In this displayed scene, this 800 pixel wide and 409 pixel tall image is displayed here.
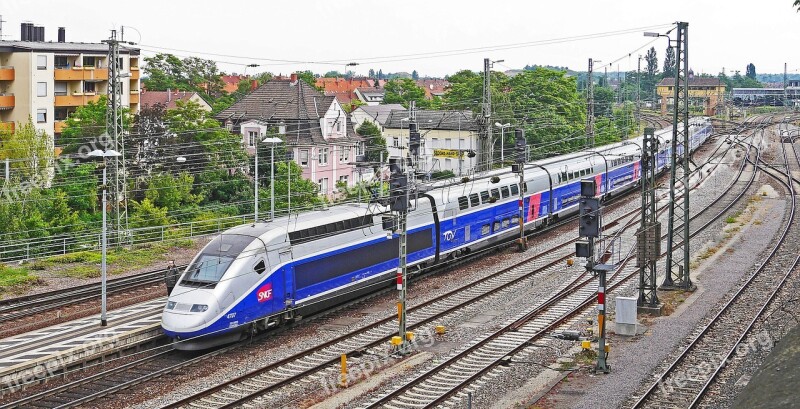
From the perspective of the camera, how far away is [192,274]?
23.9 meters

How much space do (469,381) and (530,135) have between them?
55673 mm

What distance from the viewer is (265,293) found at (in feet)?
80.1

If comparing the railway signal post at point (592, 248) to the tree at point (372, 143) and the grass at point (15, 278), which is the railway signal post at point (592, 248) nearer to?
the grass at point (15, 278)

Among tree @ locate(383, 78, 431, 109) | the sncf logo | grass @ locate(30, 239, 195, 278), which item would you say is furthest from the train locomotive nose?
tree @ locate(383, 78, 431, 109)

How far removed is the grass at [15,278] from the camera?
30.9 m

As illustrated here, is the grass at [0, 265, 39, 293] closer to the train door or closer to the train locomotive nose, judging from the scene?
the train locomotive nose

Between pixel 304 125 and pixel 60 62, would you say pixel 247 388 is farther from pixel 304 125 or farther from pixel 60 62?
pixel 60 62

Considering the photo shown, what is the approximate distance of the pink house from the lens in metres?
63.8

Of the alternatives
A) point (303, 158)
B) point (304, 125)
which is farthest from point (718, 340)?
point (304, 125)

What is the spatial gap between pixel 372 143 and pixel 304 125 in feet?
50.0

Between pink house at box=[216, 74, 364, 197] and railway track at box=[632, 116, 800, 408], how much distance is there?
33.1 m

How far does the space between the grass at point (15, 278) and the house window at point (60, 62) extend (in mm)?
38255

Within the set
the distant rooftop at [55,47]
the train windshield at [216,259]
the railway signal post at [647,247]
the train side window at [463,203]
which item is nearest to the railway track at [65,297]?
the train windshield at [216,259]

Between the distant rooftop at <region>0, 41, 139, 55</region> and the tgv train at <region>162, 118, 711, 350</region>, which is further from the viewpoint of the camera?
the distant rooftop at <region>0, 41, 139, 55</region>
